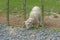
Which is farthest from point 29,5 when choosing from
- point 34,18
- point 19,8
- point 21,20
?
point 34,18

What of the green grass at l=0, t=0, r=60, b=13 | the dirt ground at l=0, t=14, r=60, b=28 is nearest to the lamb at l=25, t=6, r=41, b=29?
the dirt ground at l=0, t=14, r=60, b=28

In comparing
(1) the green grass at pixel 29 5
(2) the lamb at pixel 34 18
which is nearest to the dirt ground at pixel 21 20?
(2) the lamb at pixel 34 18

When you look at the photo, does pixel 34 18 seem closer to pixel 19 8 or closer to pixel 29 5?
pixel 19 8

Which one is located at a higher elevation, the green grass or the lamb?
the green grass

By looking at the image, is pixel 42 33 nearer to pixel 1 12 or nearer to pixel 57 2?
pixel 1 12

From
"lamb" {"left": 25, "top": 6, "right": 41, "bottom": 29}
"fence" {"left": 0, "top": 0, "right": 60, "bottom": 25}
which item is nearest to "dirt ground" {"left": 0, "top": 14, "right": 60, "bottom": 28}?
"fence" {"left": 0, "top": 0, "right": 60, "bottom": 25}

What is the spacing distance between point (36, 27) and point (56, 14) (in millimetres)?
1989

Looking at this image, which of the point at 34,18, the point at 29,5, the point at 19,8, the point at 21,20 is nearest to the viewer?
the point at 34,18

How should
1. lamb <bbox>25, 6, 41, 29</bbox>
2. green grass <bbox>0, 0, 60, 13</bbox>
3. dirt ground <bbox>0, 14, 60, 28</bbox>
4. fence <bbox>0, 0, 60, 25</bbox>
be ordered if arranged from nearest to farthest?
lamb <bbox>25, 6, 41, 29</bbox> → dirt ground <bbox>0, 14, 60, 28</bbox> → fence <bbox>0, 0, 60, 25</bbox> → green grass <bbox>0, 0, 60, 13</bbox>

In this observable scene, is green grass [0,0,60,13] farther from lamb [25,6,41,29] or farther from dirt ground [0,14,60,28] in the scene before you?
lamb [25,6,41,29]

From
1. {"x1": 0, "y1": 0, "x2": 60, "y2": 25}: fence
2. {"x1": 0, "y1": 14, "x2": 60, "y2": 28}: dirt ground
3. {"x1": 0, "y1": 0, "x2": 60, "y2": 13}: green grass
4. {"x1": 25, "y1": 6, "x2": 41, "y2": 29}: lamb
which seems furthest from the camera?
{"x1": 0, "y1": 0, "x2": 60, "y2": 13}: green grass

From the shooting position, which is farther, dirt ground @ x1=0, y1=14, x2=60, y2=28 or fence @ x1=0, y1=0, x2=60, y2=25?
fence @ x1=0, y1=0, x2=60, y2=25

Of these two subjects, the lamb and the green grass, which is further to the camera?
the green grass

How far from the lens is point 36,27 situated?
9.28m
